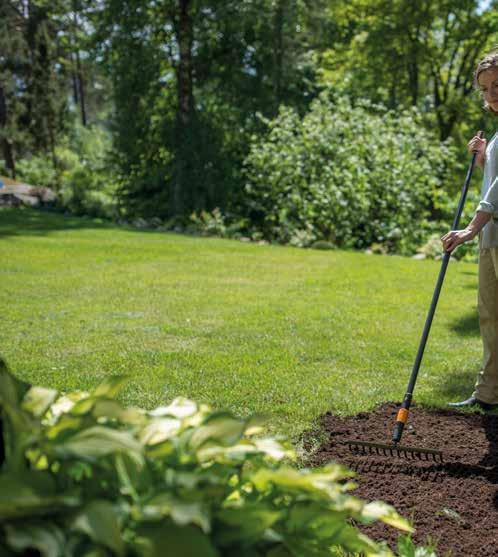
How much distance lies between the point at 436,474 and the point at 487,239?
143cm

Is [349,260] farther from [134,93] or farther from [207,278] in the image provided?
[134,93]

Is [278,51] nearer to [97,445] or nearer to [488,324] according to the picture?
[488,324]

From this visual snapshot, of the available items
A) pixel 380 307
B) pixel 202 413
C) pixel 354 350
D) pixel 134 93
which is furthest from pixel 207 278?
pixel 134 93

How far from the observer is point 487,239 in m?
3.86

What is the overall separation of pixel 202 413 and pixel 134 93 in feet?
50.0

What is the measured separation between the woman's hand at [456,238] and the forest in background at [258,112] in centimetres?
832

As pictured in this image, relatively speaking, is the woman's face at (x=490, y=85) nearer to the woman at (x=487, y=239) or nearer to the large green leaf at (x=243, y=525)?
the woman at (x=487, y=239)

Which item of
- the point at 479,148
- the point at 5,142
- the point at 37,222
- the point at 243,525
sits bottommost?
the point at 37,222

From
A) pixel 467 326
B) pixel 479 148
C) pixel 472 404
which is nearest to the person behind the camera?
pixel 479 148

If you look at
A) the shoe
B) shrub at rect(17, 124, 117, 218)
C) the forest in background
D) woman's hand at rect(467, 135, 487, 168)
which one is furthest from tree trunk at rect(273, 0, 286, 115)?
the shoe

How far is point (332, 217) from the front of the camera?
12375 millimetres

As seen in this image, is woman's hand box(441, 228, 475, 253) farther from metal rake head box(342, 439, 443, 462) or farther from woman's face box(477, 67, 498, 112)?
metal rake head box(342, 439, 443, 462)

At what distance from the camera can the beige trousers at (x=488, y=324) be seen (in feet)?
13.3

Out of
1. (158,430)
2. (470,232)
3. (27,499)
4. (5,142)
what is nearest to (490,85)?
(470,232)
